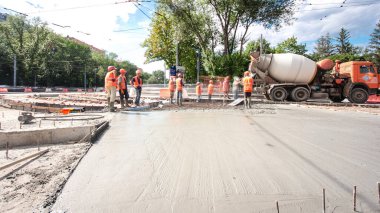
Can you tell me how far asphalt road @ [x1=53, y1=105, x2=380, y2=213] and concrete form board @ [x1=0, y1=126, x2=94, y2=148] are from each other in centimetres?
53

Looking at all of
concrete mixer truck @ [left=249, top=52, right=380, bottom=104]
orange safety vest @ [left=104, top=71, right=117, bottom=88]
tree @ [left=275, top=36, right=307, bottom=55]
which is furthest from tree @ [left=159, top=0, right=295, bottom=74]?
tree @ [left=275, top=36, right=307, bottom=55]

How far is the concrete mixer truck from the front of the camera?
17.0 m

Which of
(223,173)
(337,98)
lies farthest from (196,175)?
(337,98)

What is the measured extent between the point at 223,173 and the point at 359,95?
56.0 ft

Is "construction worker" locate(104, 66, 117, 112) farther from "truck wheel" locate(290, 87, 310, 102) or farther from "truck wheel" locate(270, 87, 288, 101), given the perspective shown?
"truck wheel" locate(290, 87, 310, 102)

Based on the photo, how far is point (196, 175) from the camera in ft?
11.6

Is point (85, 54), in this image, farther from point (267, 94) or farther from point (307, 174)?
point (307, 174)

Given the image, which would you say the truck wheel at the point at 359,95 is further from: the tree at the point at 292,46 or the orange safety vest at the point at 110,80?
the tree at the point at 292,46

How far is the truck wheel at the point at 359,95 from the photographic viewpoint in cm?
1700

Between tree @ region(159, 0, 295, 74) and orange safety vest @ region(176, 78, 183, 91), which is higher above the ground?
tree @ region(159, 0, 295, 74)

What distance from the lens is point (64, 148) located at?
491 cm

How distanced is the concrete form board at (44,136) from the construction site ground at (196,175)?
0.21 meters

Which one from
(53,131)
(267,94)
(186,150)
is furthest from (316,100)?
(53,131)

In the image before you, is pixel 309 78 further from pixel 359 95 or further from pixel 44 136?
pixel 44 136
